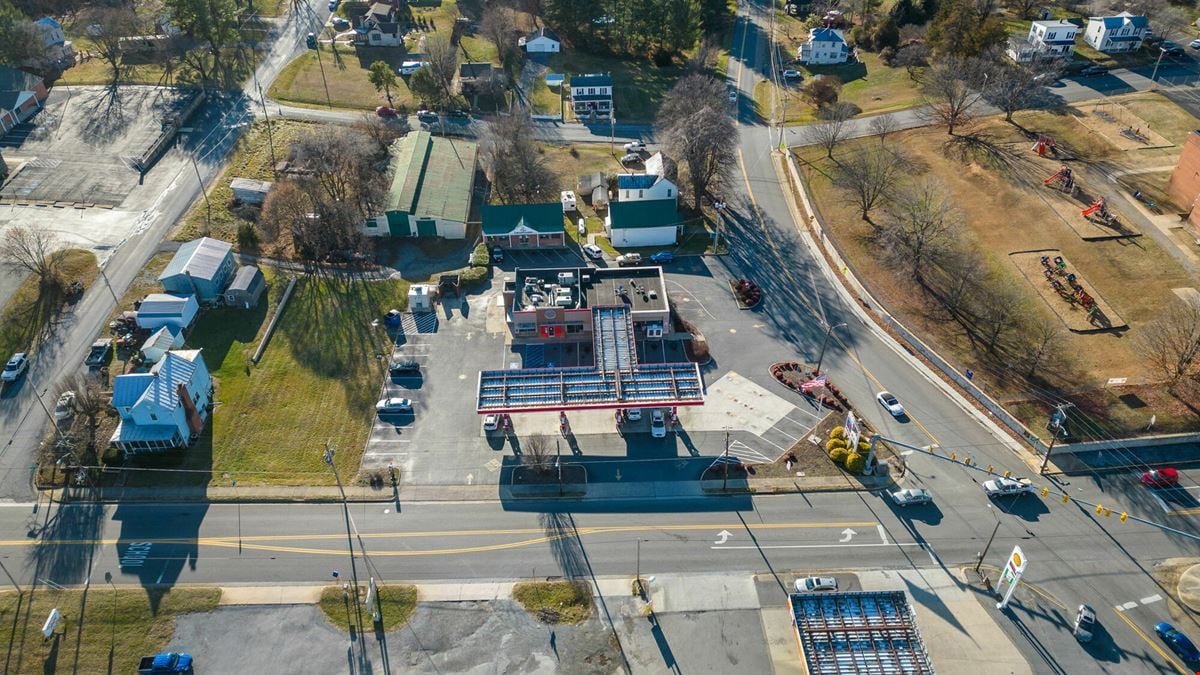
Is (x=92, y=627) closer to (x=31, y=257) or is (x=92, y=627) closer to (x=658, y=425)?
(x=658, y=425)

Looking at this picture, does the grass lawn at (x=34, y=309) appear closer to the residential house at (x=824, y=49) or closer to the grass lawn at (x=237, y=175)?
the grass lawn at (x=237, y=175)

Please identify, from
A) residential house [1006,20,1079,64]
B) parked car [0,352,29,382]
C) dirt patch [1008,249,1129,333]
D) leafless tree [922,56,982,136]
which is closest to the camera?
parked car [0,352,29,382]

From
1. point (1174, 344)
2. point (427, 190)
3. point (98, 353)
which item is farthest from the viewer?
point (427, 190)

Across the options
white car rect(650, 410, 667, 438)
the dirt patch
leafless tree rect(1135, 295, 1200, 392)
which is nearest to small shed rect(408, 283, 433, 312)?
white car rect(650, 410, 667, 438)

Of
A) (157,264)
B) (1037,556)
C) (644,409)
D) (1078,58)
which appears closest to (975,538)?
(1037,556)

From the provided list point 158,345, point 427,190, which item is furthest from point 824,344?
point 158,345

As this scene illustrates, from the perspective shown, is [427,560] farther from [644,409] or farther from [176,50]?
[176,50]

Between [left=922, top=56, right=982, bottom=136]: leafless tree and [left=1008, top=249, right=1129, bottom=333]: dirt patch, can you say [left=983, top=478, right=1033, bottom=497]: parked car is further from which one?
[left=922, top=56, right=982, bottom=136]: leafless tree
